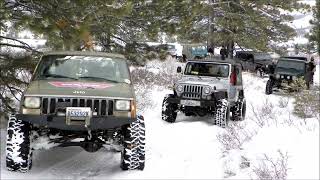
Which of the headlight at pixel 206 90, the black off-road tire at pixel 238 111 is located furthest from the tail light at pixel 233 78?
the headlight at pixel 206 90

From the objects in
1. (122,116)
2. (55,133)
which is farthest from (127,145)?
(55,133)

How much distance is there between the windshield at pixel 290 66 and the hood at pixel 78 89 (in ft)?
52.0

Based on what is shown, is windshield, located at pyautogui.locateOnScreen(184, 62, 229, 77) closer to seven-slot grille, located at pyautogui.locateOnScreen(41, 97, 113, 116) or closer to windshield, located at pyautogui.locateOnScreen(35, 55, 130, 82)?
windshield, located at pyautogui.locateOnScreen(35, 55, 130, 82)

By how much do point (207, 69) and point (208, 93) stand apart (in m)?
1.21

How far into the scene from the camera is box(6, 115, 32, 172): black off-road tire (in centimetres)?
648

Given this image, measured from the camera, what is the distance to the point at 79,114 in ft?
21.1

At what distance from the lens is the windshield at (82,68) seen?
24.7ft

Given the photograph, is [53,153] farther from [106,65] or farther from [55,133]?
[106,65]

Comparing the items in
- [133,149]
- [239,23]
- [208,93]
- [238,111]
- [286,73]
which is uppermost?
[239,23]

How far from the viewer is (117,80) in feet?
25.0

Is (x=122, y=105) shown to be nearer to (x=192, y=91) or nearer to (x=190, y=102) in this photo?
(x=190, y=102)

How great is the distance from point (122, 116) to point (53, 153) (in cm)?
225

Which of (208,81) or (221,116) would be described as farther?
(208,81)

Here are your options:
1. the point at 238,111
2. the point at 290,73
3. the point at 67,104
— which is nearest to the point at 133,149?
the point at 67,104
